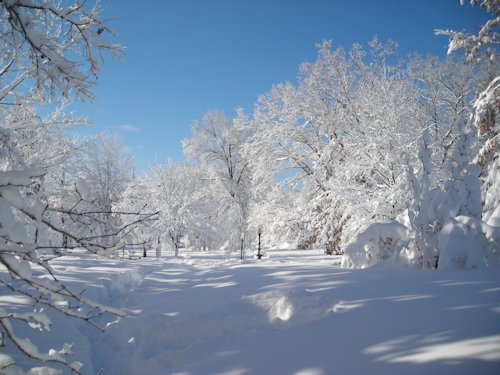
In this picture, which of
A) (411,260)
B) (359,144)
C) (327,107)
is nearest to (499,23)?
(359,144)

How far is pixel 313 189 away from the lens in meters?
14.1

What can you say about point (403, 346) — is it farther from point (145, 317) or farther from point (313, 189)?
point (313, 189)

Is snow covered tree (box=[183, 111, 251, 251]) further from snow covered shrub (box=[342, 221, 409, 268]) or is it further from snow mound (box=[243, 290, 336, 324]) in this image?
snow mound (box=[243, 290, 336, 324])

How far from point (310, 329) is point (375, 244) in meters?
3.44

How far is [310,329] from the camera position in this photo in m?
2.94

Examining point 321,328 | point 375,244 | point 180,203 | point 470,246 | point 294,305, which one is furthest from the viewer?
point 180,203

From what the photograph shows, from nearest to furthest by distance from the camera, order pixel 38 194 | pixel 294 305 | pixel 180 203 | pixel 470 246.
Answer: pixel 38 194
pixel 294 305
pixel 470 246
pixel 180 203

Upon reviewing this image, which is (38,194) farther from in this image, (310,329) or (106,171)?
(106,171)

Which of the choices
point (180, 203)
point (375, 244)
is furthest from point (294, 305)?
point (180, 203)

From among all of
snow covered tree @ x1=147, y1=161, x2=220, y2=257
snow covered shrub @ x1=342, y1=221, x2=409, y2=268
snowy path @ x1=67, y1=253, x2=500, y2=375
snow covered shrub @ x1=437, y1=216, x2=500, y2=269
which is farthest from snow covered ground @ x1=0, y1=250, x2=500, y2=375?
snow covered tree @ x1=147, y1=161, x2=220, y2=257

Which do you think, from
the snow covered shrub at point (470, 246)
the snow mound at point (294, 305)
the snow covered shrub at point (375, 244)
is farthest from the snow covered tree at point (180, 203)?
the snow covered shrub at point (470, 246)

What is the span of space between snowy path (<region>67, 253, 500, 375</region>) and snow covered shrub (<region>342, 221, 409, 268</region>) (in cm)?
131

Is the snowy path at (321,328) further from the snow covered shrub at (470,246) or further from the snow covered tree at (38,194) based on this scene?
the snow covered tree at (38,194)

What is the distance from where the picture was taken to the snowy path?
2.17 m
